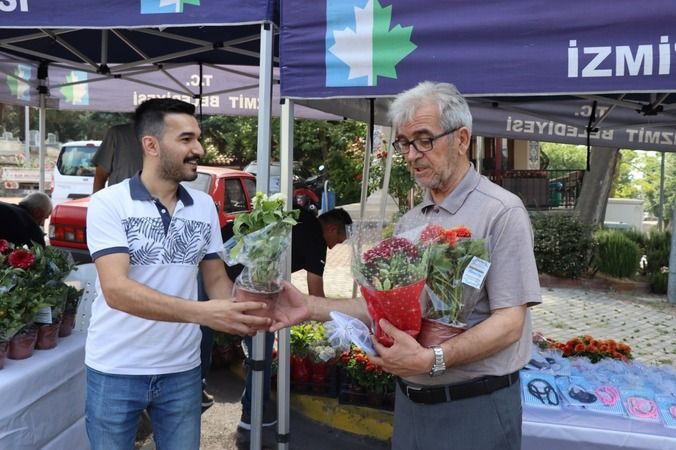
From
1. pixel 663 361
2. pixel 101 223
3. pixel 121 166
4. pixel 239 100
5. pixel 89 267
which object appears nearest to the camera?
pixel 101 223

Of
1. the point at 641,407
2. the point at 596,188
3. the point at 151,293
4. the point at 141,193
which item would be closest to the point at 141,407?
the point at 151,293

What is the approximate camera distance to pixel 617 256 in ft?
32.6

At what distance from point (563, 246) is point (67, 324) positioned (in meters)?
8.36

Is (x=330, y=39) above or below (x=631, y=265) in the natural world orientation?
above

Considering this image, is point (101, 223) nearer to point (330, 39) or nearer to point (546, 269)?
point (330, 39)

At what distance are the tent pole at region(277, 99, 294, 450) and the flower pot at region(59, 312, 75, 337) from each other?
114 cm

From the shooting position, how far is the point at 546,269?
9961 mm

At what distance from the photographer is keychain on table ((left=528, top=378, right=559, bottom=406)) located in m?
3.20

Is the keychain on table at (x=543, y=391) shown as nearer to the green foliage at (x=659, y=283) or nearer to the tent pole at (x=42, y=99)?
the tent pole at (x=42, y=99)

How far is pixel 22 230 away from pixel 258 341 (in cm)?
204

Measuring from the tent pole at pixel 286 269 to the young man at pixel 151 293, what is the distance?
0.74 meters

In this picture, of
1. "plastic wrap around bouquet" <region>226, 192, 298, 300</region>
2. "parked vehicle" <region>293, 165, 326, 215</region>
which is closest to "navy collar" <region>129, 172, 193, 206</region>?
"plastic wrap around bouquet" <region>226, 192, 298, 300</region>

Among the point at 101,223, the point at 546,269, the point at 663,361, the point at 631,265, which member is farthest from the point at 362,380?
the point at 631,265

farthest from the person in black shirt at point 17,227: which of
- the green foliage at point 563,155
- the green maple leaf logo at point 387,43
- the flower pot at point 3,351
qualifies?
the green foliage at point 563,155
